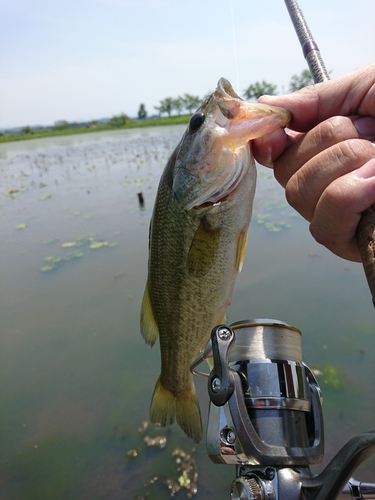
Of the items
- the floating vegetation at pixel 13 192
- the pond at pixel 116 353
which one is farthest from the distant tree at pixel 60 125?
the pond at pixel 116 353

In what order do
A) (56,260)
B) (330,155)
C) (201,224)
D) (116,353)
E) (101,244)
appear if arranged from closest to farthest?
(330,155) → (201,224) → (116,353) → (56,260) → (101,244)

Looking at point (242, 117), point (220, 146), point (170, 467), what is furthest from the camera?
point (170, 467)

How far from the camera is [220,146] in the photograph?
1.70 meters

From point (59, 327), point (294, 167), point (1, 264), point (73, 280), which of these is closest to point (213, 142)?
point (294, 167)

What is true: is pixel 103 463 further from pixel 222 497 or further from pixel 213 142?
pixel 213 142

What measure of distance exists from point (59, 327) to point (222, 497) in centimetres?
324

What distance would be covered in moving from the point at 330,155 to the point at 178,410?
1751mm

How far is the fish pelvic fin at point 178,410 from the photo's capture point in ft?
7.36

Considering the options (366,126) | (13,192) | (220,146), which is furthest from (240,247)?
(13,192)

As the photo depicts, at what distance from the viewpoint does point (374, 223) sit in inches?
48.3

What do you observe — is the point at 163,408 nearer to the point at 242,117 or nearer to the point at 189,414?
the point at 189,414

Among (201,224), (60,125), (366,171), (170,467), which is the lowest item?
(170,467)

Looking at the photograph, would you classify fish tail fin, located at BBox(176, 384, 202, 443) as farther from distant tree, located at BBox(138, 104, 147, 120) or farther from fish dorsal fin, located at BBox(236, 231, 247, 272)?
distant tree, located at BBox(138, 104, 147, 120)

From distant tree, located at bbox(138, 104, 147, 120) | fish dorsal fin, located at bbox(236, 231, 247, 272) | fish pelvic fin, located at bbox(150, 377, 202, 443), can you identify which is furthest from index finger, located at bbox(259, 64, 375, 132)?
distant tree, located at bbox(138, 104, 147, 120)
